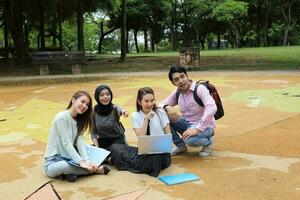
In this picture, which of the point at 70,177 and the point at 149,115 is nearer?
the point at 70,177

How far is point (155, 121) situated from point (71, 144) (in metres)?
0.94

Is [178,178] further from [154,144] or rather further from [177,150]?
[177,150]

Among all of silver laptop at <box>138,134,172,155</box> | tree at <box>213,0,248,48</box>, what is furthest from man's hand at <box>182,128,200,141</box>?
tree at <box>213,0,248,48</box>

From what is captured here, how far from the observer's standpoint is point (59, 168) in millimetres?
4910

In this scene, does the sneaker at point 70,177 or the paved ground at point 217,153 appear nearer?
the paved ground at point 217,153

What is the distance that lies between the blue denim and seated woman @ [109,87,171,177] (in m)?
0.48

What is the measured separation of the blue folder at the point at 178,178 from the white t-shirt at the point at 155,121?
53 cm

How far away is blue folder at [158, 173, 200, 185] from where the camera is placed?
15.7ft

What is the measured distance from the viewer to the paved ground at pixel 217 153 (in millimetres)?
4586

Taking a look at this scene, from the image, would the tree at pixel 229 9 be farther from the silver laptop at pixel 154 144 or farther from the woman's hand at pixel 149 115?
the silver laptop at pixel 154 144

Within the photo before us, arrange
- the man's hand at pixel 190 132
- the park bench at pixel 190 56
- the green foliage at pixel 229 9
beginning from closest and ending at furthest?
the man's hand at pixel 190 132 → the park bench at pixel 190 56 → the green foliage at pixel 229 9

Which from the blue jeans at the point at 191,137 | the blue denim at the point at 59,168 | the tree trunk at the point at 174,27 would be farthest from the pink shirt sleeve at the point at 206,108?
the tree trunk at the point at 174,27

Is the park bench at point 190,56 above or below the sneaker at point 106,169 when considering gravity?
above

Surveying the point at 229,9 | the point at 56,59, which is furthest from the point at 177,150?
the point at 229,9
